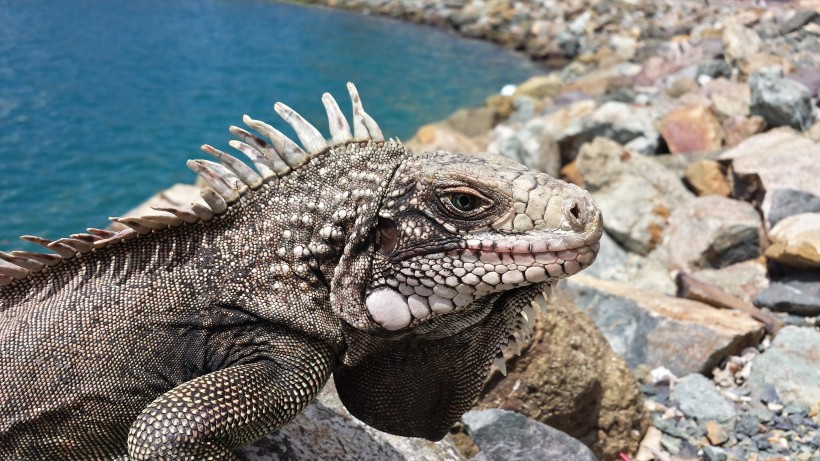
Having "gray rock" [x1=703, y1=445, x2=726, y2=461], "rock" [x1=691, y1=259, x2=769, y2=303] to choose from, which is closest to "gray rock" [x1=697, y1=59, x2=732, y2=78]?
"rock" [x1=691, y1=259, x2=769, y2=303]

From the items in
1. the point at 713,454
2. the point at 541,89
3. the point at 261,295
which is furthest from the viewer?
the point at 541,89

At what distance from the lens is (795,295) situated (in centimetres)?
888

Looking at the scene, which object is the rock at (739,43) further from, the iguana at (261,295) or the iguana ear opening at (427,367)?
the iguana at (261,295)

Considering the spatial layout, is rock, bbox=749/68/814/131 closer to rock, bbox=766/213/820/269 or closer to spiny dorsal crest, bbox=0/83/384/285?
rock, bbox=766/213/820/269

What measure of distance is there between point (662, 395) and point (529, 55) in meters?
33.4

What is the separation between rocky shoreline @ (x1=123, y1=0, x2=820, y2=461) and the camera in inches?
218

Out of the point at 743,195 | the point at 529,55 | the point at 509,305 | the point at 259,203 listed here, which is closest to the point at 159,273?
the point at 259,203

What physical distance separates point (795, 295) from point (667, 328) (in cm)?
227

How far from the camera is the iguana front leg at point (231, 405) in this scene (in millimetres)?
2701

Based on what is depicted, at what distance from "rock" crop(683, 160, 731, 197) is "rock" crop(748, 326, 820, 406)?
509 centimetres

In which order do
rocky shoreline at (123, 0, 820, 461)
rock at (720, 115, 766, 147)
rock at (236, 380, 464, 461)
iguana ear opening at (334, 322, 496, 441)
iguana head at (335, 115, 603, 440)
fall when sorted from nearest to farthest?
iguana head at (335, 115, 603, 440) → iguana ear opening at (334, 322, 496, 441) → rock at (236, 380, 464, 461) → rocky shoreline at (123, 0, 820, 461) → rock at (720, 115, 766, 147)

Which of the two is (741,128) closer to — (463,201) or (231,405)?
(463,201)

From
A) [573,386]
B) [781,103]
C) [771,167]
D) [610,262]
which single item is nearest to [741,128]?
[781,103]

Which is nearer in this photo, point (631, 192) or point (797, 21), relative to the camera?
point (631, 192)
